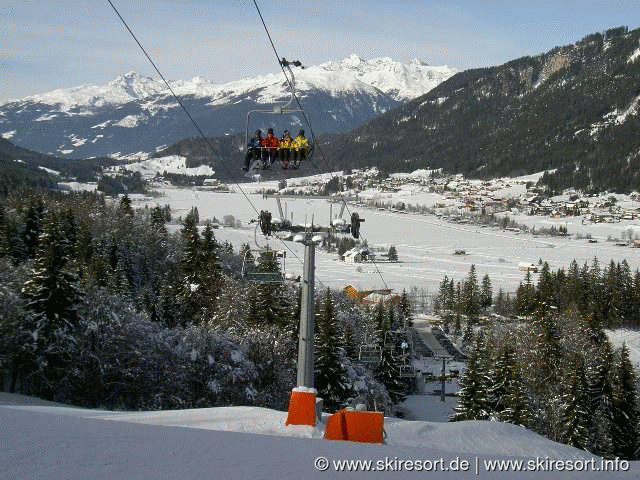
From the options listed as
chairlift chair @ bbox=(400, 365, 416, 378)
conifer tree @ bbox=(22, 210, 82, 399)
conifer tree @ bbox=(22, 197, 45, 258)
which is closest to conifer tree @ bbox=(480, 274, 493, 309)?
chairlift chair @ bbox=(400, 365, 416, 378)

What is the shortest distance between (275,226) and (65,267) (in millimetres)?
17876

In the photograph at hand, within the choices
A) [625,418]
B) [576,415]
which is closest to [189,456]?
[576,415]

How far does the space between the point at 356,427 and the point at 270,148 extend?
706 cm

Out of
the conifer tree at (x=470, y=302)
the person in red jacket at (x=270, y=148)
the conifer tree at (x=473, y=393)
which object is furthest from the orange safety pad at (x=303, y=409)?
the conifer tree at (x=470, y=302)

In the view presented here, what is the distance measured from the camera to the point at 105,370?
87.9 feet

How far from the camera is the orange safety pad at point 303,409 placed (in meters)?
12.0

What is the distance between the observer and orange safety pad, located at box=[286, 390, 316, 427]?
12.0 meters

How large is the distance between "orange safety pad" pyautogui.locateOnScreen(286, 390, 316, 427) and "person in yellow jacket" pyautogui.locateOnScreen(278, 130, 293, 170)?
5.60 meters

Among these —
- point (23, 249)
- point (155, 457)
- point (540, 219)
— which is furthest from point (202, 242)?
point (540, 219)

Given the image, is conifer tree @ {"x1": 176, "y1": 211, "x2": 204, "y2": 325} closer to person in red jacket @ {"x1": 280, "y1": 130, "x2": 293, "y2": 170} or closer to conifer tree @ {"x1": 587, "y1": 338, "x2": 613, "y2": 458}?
conifer tree @ {"x1": 587, "y1": 338, "x2": 613, "y2": 458}

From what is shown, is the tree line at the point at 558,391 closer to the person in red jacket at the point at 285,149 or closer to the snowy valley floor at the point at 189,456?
the person in red jacket at the point at 285,149

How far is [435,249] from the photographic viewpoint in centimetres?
14288

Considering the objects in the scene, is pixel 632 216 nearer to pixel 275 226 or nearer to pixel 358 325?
pixel 358 325

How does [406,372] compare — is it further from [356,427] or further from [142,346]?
[356,427]
